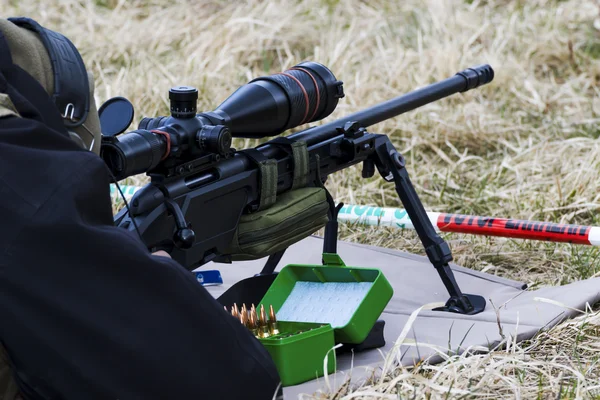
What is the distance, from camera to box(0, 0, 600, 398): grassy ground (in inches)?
185

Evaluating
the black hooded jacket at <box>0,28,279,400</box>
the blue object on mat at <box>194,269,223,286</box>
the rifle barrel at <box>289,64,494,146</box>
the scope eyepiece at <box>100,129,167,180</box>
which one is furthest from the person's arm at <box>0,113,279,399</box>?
the blue object on mat at <box>194,269,223,286</box>

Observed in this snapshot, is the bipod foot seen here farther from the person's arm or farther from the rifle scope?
the person's arm

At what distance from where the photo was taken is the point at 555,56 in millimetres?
7465

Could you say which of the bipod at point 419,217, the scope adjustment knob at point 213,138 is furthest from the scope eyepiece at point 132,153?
the bipod at point 419,217

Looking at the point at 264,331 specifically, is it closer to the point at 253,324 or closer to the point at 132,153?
the point at 253,324

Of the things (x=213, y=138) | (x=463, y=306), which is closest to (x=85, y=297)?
(x=213, y=138)

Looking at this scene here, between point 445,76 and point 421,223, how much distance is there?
11.2 feet

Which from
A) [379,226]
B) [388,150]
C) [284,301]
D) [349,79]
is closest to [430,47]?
[349,79]

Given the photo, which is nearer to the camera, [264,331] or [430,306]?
[264,331]

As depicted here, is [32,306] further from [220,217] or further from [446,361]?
[446,361]

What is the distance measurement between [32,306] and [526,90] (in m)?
5.46

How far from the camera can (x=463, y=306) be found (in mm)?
3734

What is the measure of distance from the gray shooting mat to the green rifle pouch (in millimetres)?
473

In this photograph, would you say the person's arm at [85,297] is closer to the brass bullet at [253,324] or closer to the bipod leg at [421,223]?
the brass bullet at [253,324]
